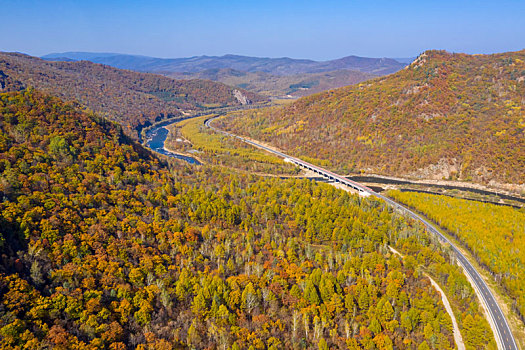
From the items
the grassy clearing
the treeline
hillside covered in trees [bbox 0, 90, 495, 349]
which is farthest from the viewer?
the treeline

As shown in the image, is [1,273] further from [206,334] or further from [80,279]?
[206,334]

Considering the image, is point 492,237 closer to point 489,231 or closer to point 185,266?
point 489,231

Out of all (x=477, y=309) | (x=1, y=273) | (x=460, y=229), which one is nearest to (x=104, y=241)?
(x=1, y=273)

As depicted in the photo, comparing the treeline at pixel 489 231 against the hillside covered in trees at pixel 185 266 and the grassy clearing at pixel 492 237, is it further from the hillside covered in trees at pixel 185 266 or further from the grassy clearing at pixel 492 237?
the hillside covered in trees at pixel 185 266

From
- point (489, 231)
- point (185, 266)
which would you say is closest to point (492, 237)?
point (489, 231)

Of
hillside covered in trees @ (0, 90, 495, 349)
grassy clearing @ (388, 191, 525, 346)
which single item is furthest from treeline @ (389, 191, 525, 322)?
hillside covered in trees @ (0, 90, 495, 349)

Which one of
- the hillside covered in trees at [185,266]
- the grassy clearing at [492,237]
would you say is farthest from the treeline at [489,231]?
the hillside covered in trees at [185,266]

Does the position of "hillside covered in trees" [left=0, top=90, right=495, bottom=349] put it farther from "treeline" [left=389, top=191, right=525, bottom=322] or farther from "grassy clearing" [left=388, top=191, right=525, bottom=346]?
"treeline" [left=389, top=191, right=525, bottom=322]
